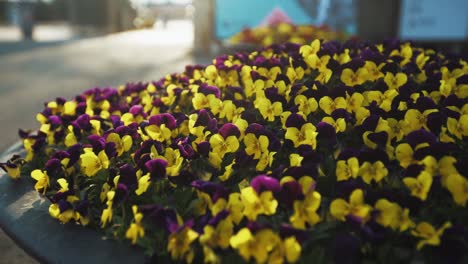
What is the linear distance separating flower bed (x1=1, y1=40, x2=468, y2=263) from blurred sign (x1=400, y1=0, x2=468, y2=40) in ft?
22.2

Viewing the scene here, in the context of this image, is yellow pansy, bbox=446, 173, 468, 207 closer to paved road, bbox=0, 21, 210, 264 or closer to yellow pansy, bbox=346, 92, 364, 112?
yellow pansy, bbox=346, 92, 364, 112

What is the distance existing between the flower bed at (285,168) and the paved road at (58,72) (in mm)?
783

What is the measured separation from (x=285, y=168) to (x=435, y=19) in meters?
8.42

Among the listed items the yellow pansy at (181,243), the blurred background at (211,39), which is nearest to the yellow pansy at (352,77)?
the yellow pansy at (181,243)

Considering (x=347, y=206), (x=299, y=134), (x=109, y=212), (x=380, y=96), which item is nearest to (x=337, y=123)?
(x=299, y=134)

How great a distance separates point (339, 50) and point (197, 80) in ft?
3.13

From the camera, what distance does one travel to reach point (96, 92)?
10.6 ft

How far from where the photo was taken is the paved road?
16.8 ft

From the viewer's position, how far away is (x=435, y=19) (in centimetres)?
903

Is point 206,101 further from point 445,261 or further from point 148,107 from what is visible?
point 445,261

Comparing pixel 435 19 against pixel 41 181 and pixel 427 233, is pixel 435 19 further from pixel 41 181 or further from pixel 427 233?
pixel 41 181

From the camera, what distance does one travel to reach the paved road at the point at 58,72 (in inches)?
201

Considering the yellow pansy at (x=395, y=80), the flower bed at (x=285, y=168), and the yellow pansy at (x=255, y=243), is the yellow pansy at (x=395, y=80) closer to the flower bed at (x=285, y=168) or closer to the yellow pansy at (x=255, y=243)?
the flower bed at (x=285, y=168)

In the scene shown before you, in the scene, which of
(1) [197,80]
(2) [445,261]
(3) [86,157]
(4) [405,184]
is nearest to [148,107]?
(1) [197,80]
